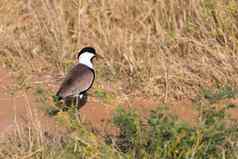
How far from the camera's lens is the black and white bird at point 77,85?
21.7 ft

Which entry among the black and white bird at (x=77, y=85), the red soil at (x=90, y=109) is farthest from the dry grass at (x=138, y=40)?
the black and white bird at (x=77, y=85)

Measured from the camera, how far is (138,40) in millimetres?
7309

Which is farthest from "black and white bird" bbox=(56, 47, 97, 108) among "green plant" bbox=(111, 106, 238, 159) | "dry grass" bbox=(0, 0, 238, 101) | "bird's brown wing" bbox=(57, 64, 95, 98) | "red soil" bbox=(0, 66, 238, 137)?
"green plant" bbox=(111, 106, 238, 159)

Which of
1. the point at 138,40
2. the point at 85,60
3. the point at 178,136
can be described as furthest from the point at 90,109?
the point at 178,136

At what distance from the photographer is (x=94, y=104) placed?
6.87m

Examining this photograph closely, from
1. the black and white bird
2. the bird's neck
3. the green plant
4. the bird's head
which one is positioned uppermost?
the bird's head

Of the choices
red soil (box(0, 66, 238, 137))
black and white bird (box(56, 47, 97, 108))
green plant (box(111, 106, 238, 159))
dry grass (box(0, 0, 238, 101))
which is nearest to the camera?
green plant (box(111, 106, 238, 159))

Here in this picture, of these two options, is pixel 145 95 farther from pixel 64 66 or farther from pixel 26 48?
pixel 26 48

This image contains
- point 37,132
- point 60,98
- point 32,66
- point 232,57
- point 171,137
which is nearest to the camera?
point 171,137

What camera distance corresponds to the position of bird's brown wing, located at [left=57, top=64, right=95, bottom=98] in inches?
260

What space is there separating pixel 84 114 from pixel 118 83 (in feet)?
2.12

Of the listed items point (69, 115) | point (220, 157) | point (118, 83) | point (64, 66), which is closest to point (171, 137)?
point (220, 157)

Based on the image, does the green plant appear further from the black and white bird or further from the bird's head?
the bird's head

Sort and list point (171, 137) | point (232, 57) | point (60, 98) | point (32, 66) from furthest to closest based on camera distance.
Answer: point (32, 66), point (232, 57), point (60, 98), point (171, 137)
